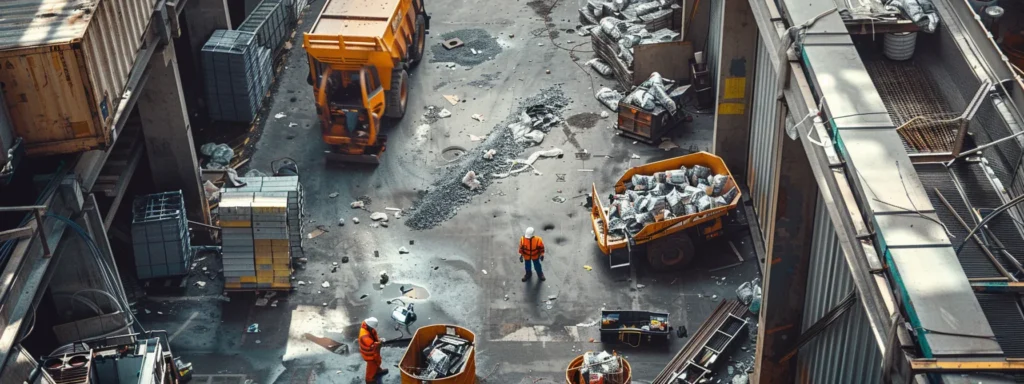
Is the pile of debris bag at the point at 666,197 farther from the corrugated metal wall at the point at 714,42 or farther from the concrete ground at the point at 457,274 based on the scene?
the corrugated metal wall at the point at 714,42

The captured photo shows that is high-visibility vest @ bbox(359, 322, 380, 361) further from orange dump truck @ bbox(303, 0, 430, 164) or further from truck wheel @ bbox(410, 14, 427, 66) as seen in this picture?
truck wheel @ bbox(410, 14, 427, 66)

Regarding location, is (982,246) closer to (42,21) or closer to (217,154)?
(42,21)

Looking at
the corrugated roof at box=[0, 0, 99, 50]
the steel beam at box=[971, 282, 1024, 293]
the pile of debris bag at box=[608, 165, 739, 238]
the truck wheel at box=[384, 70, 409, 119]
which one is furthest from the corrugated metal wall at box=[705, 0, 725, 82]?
the steel beam at box=[971, 282, 1024, 293]

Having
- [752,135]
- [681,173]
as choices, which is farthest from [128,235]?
[752,135]

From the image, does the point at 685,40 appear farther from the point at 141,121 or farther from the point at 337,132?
the point at 141,121

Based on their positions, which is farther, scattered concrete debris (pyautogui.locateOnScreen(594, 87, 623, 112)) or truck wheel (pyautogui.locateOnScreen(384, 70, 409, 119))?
scattered concrete debris (pyautogui.locateOnScreen(594, 87, 623, 112))

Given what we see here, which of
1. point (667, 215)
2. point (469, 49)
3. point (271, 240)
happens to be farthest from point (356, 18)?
point (667, 215)
